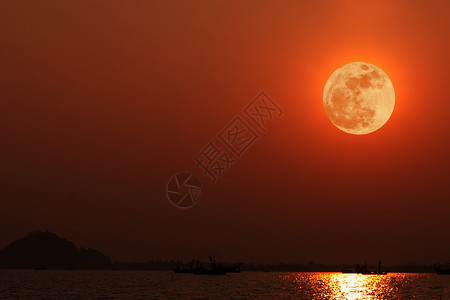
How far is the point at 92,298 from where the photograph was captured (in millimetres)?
83375

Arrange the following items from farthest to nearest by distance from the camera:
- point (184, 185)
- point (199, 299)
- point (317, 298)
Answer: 1. point (317, 298)
2. point (199, 299)
3. point (184, 185)

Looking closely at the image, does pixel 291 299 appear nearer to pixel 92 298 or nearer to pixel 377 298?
pixel 377 298

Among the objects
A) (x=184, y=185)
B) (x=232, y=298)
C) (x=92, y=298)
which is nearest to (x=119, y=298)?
(x=92, y=298)

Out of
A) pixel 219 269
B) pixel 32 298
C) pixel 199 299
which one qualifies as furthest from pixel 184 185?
pixel 219 269

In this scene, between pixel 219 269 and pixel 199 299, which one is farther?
pixel 219 269

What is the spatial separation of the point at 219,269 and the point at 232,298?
4127 inches

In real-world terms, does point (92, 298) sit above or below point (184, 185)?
below

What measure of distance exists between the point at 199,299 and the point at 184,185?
855 inches

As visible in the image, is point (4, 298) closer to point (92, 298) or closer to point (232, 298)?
point (92, 298)

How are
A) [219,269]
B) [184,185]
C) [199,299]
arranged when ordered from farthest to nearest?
[219,269] → [199,299] → [184,185]

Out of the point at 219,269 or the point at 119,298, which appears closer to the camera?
the point at 119,298

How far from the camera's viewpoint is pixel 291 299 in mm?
83188

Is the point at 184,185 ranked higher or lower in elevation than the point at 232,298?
higher

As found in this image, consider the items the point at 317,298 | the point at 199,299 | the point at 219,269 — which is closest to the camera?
the point at 199,299
